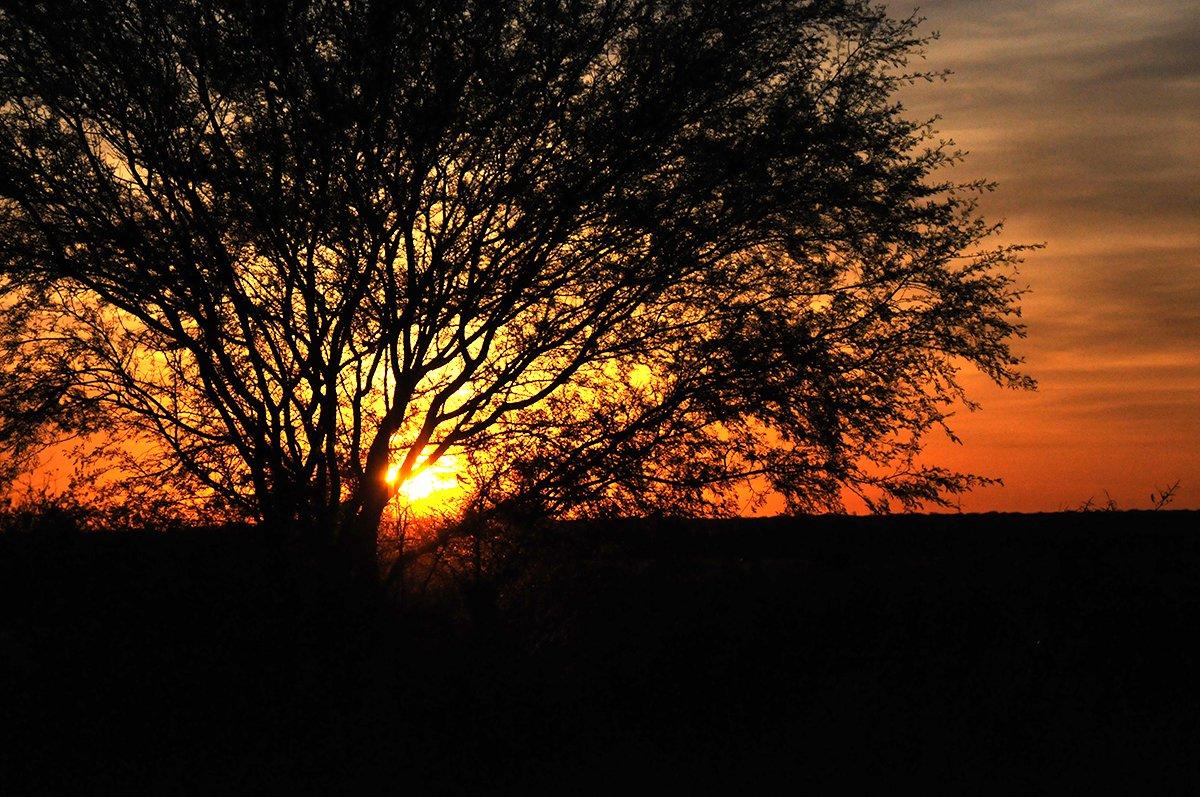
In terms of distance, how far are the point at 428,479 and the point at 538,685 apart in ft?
9.27

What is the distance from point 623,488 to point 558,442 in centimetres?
88

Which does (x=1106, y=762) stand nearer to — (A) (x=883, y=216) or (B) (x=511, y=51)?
(A) (x=883, y=216)

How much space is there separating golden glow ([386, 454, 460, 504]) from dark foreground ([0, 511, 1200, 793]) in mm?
1172

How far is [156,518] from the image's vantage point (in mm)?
14047

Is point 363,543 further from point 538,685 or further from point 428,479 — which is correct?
point 538,685

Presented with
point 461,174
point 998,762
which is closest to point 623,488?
point 461,174

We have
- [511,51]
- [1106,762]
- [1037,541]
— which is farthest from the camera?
[1037,541]

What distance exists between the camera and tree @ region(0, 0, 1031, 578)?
45.0 feet

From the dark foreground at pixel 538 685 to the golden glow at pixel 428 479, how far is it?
117 centimetres

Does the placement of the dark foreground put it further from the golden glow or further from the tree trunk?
the golden glow

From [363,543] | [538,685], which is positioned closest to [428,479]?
[363,543]

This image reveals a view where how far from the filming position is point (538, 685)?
42.4ft

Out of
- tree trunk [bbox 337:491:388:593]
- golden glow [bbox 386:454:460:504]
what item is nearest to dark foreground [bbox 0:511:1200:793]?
tree trunk [bbox 337:491:388:593]

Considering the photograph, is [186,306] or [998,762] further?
[186,306]
